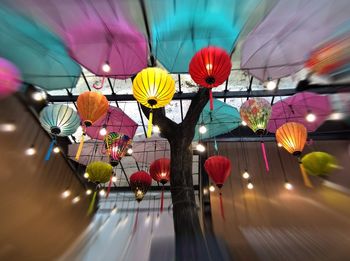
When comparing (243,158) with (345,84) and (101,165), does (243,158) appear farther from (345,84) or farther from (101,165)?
(345,84)

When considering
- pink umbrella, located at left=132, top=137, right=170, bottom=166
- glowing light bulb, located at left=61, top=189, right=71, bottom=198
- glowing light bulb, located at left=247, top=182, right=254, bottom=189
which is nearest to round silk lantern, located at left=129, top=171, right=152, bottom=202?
pink umbrella, located at left=132, top=137, right=170, bottom=166

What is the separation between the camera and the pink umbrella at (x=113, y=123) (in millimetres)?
5348

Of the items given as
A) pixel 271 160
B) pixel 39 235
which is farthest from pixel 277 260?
pixel 39 235

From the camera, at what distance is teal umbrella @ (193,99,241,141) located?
5223 millimetres

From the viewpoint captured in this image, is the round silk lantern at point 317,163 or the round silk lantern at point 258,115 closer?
the round silk lantern at point 258,115

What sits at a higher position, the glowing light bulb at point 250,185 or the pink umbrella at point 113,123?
the pink umbrella at point 113,123

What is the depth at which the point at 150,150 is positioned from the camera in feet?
22.8

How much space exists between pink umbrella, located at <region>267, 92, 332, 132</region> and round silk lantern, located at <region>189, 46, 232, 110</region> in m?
2.82

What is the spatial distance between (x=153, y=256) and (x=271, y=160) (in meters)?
4.88

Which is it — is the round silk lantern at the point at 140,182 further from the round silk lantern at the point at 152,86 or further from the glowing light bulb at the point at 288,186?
the glowing light bulb at the point at 288,186

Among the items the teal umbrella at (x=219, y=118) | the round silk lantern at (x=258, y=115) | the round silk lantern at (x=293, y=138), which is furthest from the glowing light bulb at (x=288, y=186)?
the round silk lantern at (x=258, y=115)

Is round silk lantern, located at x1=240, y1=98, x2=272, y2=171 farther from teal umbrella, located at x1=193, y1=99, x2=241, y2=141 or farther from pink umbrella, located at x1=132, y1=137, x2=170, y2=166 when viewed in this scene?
pink umbrella, located at x1=132, y1=137, x2=170, y2=166

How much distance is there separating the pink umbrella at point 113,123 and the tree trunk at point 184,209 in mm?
1984

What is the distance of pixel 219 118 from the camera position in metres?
5.42
